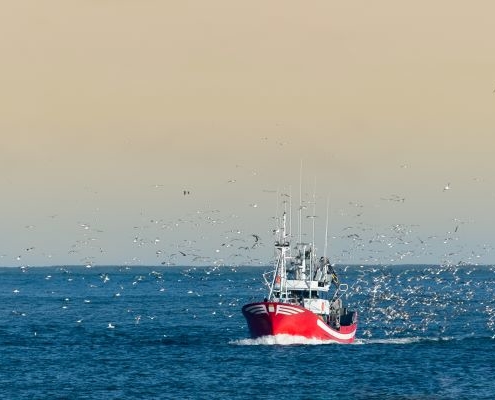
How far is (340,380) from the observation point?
274 ft

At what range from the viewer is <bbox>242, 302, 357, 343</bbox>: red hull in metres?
96.1

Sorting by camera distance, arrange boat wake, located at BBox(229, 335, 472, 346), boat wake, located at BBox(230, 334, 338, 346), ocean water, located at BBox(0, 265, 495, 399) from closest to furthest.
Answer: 1. ocean water, located at BBox(0, 265, 495, 399)
2. boat wake, located at BBox(230, 334, 338, 346)
3. boat wake, located at BBox(229, 335, 472, 346)

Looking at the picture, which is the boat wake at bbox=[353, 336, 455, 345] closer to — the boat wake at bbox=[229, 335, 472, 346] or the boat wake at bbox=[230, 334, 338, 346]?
the boat wake at bbox=[229, 335, 472, 346]

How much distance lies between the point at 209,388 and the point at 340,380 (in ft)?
32.5

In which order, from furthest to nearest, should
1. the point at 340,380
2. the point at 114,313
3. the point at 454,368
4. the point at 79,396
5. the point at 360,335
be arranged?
the point at 114,313 → the point at 360,335 → the point at 454,368 → the point at 340,380 → the point at 79,396

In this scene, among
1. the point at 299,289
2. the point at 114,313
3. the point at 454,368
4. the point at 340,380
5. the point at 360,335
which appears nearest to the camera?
the point at 340,380

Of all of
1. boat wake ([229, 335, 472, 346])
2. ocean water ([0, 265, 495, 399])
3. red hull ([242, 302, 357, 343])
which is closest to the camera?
ocean water ([0, 265, 495, 399])

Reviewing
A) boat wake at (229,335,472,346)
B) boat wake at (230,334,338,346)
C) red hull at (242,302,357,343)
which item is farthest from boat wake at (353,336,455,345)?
red hull at (242,302,357,343)

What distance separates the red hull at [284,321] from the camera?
315ft

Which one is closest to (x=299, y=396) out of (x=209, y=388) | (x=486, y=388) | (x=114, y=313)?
(x=209, y=388)

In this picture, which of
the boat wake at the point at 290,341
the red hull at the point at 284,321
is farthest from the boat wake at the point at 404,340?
the red hull at the point at 284,321

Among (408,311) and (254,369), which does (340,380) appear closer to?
(254,369)

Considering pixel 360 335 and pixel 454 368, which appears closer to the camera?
pixel 454 368

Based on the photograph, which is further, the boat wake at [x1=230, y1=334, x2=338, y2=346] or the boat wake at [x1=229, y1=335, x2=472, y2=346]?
the boat wake at [x1=229, y1=335, x2=472, y2=346]
